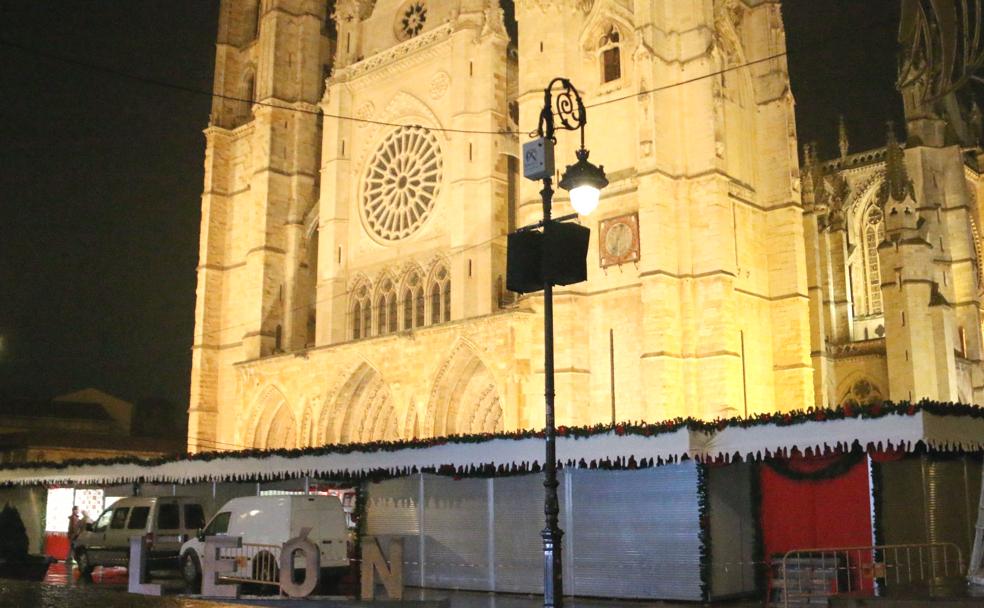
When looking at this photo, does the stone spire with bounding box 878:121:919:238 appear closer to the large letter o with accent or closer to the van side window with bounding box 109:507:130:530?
the large letter o with accent

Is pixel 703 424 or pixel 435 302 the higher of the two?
pixel 435 302

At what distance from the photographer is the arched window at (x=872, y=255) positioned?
3563 centimetres

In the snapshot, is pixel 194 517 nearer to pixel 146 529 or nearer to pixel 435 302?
pixel 146 529

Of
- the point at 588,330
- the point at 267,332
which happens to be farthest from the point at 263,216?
the point at 588,330

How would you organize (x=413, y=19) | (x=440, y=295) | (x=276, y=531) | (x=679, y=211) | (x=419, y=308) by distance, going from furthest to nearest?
1. (x=413, y=19)
2. (x=419, y=308)
3. (x=440, y=295)
4. (x=679, y=211)
5. (x=276, y=531)

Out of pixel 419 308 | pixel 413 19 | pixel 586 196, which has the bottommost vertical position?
pixel 586 196

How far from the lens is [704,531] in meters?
11.8

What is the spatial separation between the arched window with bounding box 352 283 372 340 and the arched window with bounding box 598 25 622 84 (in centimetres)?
1039

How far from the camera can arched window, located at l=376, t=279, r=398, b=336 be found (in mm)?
29562

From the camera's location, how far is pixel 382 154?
31266 mm

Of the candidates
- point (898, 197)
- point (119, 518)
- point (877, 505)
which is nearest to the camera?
point (877, 505)

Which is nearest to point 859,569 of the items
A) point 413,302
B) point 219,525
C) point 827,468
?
point 827,468

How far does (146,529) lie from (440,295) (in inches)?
494

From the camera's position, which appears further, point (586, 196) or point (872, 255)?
point (872, 255)
